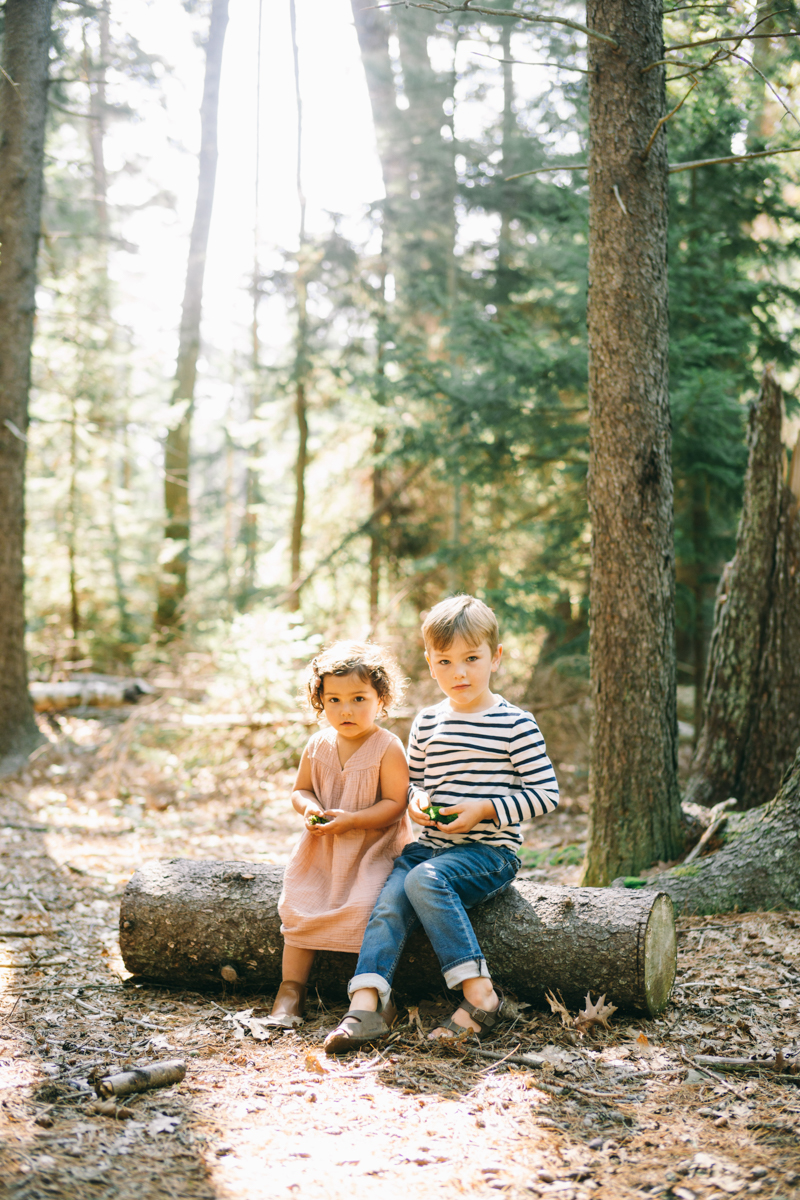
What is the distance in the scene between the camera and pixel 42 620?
13922 mm

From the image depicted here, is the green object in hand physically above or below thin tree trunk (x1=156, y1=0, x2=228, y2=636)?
below

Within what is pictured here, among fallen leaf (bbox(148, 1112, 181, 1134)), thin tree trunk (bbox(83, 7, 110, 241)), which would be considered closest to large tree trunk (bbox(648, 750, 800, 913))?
fallen leaf (bbox(148, 1112, 181, 1134))

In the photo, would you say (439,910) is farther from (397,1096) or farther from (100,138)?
(100,138)

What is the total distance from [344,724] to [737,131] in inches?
280

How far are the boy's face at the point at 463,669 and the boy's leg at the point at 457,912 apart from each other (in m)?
0.66

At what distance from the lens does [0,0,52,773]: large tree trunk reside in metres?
8.65

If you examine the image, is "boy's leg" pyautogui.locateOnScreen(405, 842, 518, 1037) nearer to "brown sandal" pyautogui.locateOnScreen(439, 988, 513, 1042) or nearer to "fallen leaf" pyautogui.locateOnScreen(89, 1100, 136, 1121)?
"brown sandal" pyautogui.locateOnScreen(439, 988, 513, 1042)

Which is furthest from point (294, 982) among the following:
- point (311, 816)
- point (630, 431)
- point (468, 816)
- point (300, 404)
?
point (300, 404)

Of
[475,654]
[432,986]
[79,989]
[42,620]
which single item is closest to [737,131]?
[475,654]

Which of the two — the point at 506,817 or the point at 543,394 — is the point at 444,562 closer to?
the point at 543,394

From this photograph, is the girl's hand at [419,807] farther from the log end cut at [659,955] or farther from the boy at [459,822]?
the log end cut at [659,955]

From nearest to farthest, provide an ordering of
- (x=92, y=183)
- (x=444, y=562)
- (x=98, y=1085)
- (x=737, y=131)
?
(x=98, y=1085) < (x=737, y=131) < (x=444, y=562) < (x=92, y=183)

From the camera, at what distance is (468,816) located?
327cm

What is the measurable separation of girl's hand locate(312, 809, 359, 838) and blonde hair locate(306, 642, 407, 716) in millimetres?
468
